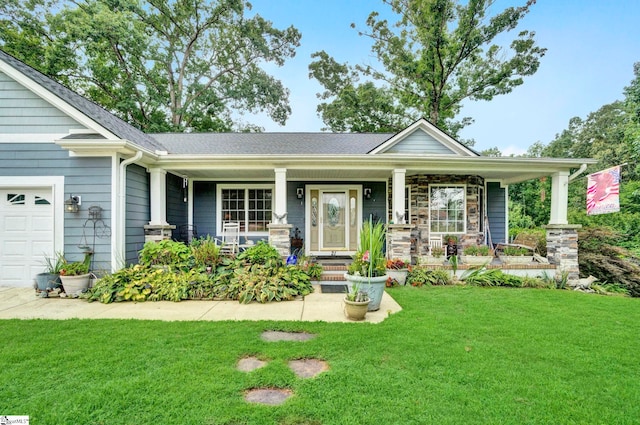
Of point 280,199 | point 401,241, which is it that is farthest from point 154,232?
point 401,241

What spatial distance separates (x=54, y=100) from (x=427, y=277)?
8.21 metres

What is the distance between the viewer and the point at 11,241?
5.83 m

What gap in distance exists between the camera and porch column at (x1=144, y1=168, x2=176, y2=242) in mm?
6652

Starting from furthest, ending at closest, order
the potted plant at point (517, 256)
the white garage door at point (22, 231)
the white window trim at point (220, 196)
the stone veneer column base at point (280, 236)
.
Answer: the white window trim at point (220, 196)
the potted plant at point (517, 256)
the stone veneer column base at point (280, 236)
the white garage door at point (22, 231)

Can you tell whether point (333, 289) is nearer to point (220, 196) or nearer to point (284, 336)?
point (284, 336)

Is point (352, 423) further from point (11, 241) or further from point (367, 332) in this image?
point (11, 241)

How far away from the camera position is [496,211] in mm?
8938

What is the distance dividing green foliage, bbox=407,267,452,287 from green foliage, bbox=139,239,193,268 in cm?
457

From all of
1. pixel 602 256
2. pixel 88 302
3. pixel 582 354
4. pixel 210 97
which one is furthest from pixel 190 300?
pixel 210 97

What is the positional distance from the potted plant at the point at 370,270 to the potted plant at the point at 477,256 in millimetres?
3488

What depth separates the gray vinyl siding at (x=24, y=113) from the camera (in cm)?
576

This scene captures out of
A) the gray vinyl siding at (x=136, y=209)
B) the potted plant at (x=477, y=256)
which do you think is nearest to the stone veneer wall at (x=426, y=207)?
the potted plant at (x=477, y=256)

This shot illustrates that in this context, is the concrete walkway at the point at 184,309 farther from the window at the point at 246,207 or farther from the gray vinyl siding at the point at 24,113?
the window at the point at 246,207

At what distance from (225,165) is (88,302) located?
3609 millimetres
